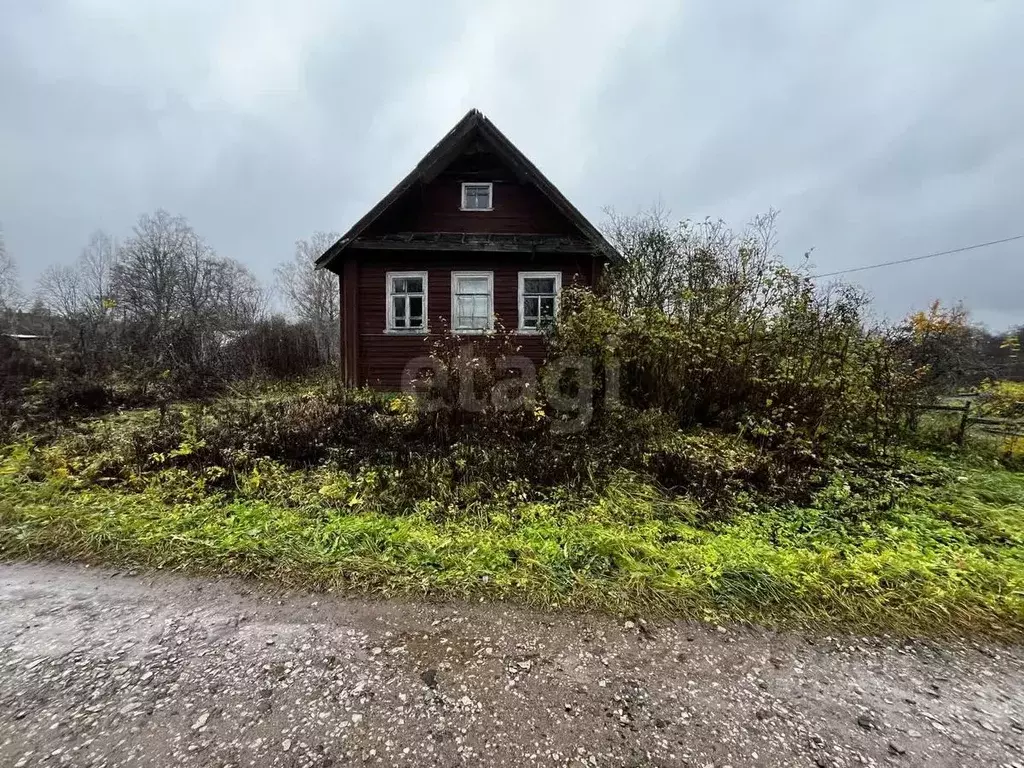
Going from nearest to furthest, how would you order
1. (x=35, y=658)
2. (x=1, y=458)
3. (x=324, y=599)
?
(x=35, y=658) < (x=324, y=599) < (x=1, y=458)

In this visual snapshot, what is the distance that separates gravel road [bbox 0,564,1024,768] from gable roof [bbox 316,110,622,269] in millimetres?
9861

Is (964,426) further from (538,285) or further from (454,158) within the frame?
(454,158)

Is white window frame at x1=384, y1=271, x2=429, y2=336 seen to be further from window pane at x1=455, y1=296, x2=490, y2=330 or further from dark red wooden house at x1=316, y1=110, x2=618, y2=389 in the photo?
window pane at x1=455, y1=296, x2=490, y2=330

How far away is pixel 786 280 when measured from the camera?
681cm

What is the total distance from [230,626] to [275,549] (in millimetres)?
809

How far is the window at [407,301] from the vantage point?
11.9 meters

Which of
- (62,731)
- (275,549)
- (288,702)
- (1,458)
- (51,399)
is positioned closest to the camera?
(62,731)

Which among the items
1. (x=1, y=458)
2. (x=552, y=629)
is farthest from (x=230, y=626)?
(x=1, y=458)

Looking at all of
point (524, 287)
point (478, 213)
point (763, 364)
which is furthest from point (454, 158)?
point (763, 364)

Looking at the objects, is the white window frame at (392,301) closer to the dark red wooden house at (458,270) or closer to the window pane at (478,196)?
the dark red wooden house at (458,270)

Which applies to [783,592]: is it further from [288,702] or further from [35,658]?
[35,658]

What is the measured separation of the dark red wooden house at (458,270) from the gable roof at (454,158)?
184 mm

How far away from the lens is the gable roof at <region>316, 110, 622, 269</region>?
35.9ft

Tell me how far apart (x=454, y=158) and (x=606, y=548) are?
11.4m
